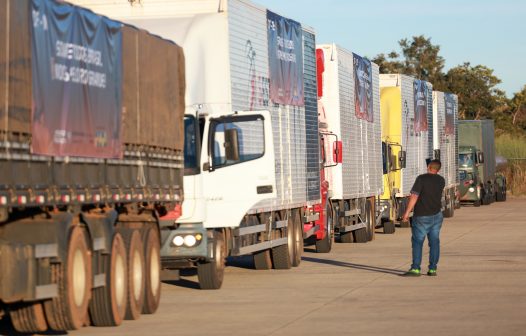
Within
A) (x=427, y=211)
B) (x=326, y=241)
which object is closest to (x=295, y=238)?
(x=427, y=211)

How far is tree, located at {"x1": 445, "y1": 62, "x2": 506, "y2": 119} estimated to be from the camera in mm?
103188

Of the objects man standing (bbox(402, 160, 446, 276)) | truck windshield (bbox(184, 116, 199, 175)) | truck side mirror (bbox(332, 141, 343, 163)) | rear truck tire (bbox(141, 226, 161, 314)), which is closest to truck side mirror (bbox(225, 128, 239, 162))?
truck windshield (bbox(184, 116, 199, 175))

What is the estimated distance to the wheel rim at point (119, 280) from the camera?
51.6 feet

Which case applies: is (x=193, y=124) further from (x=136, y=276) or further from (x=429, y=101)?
Answer: (x=429, y=101)

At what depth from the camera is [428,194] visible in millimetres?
22500

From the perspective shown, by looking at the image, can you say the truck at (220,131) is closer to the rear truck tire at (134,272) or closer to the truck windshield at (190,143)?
the truck windshield at (190,143)

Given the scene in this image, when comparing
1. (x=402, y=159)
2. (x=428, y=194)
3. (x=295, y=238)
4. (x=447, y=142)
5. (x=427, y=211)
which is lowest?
(x=295, y=238)

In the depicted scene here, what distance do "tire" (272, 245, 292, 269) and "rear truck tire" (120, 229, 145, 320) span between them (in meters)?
7.99

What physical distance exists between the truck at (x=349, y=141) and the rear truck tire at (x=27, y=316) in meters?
15.8

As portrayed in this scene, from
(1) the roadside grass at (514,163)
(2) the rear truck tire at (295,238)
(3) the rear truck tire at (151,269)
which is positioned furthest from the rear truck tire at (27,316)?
(1) the roadside grass at (514,163)

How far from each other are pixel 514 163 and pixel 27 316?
68.5m

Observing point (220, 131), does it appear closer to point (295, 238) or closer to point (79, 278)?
point (295, 238)

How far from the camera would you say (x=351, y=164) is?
32438 mm

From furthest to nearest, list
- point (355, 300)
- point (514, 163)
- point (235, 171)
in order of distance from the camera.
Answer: point (514, 163), point (235, 171), point (355, 300)
